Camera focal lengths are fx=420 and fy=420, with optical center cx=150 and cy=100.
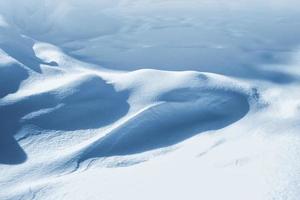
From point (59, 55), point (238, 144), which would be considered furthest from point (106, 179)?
point (59, 55)

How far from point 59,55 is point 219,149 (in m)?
2.80

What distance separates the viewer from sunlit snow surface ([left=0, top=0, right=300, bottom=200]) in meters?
2.86

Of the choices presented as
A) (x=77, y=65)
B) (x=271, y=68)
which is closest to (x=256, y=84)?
(x=271, y=68)

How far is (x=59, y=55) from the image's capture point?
530 cm

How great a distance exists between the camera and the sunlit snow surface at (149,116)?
2.86 metres

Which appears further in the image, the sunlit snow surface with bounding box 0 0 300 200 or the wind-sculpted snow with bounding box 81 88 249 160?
the wind-sculpted snow with bounding box 81 88 249 160

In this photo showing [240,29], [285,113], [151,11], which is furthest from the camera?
[151,11]

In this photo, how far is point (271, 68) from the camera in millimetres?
5020

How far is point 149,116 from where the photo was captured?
360 centimetres

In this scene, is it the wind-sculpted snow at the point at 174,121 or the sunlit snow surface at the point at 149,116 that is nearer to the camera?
the sunlit snow surface at the point at 149,116

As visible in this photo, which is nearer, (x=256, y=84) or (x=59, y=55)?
(x=256, y=84)

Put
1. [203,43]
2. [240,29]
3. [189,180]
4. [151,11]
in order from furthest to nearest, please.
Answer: [151,11]
[240,29]
[203,43]
[189,180]

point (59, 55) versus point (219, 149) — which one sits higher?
point (59, 55)

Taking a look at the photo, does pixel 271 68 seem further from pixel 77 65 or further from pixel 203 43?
pixel 77 65
